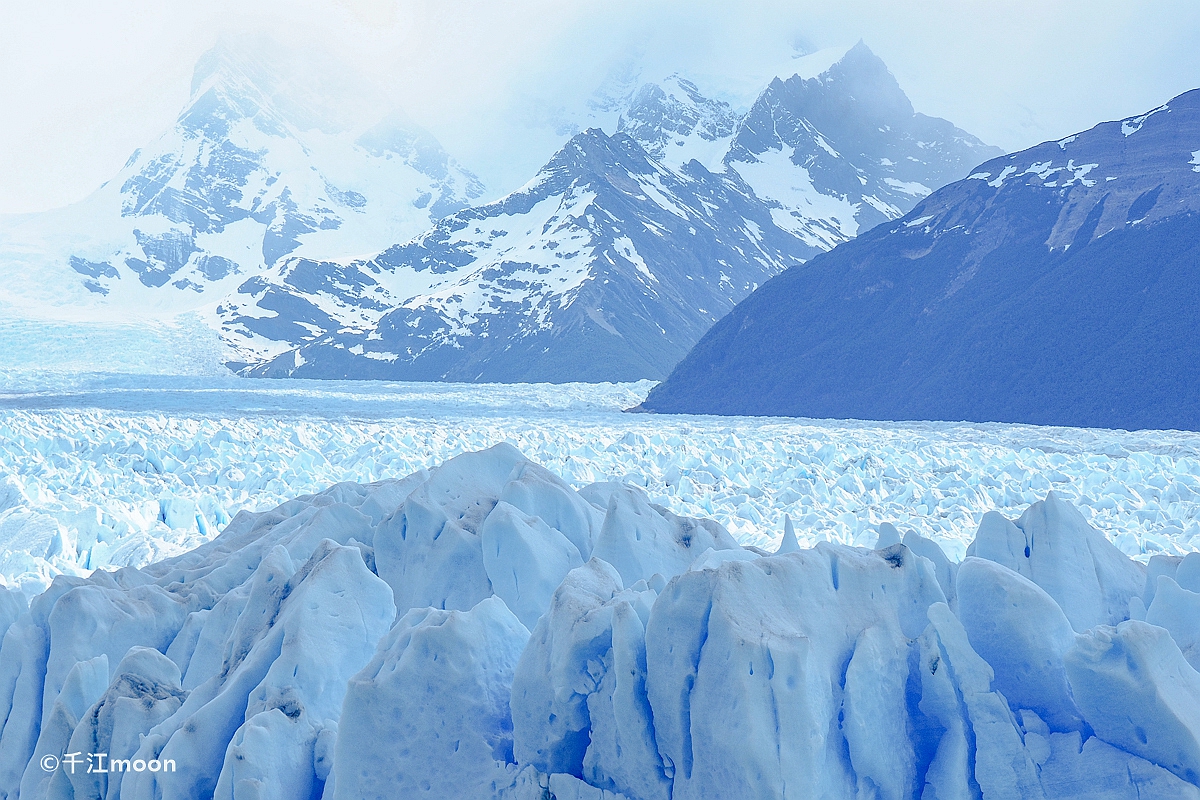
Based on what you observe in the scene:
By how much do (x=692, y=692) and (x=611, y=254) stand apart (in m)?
76.7

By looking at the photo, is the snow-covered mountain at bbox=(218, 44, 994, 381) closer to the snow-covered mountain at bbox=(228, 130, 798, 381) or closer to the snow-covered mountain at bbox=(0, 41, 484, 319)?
the snow-covered mountain at bbox=(228, 130, 798, 381)

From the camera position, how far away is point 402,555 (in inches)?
284

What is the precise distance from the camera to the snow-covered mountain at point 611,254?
7081 cm

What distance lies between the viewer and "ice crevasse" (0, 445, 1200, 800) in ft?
14.0

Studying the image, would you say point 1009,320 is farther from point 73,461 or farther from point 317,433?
point 73,461

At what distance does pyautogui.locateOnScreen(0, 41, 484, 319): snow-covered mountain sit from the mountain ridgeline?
65678 millimetres

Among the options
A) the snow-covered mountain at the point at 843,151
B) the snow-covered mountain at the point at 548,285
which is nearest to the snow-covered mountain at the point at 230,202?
the snow-covered mountain at the point at 548,285

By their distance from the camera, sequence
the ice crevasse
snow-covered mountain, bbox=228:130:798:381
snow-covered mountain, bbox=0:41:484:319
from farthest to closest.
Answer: snow-covered mountain, bbox=0:41:484:319
snow-covered mountain, bbox=228:130:798:381
the ice crevasse

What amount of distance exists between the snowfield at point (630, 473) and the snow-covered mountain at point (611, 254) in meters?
41.0

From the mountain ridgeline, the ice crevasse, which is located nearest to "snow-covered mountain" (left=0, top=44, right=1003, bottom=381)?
the mountain ridgeline

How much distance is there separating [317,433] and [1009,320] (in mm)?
23520

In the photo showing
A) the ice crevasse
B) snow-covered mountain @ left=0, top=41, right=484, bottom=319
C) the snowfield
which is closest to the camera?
the ice crevasse

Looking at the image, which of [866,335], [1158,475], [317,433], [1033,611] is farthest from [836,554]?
[866,335]

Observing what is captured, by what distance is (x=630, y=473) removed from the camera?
1669 cm
